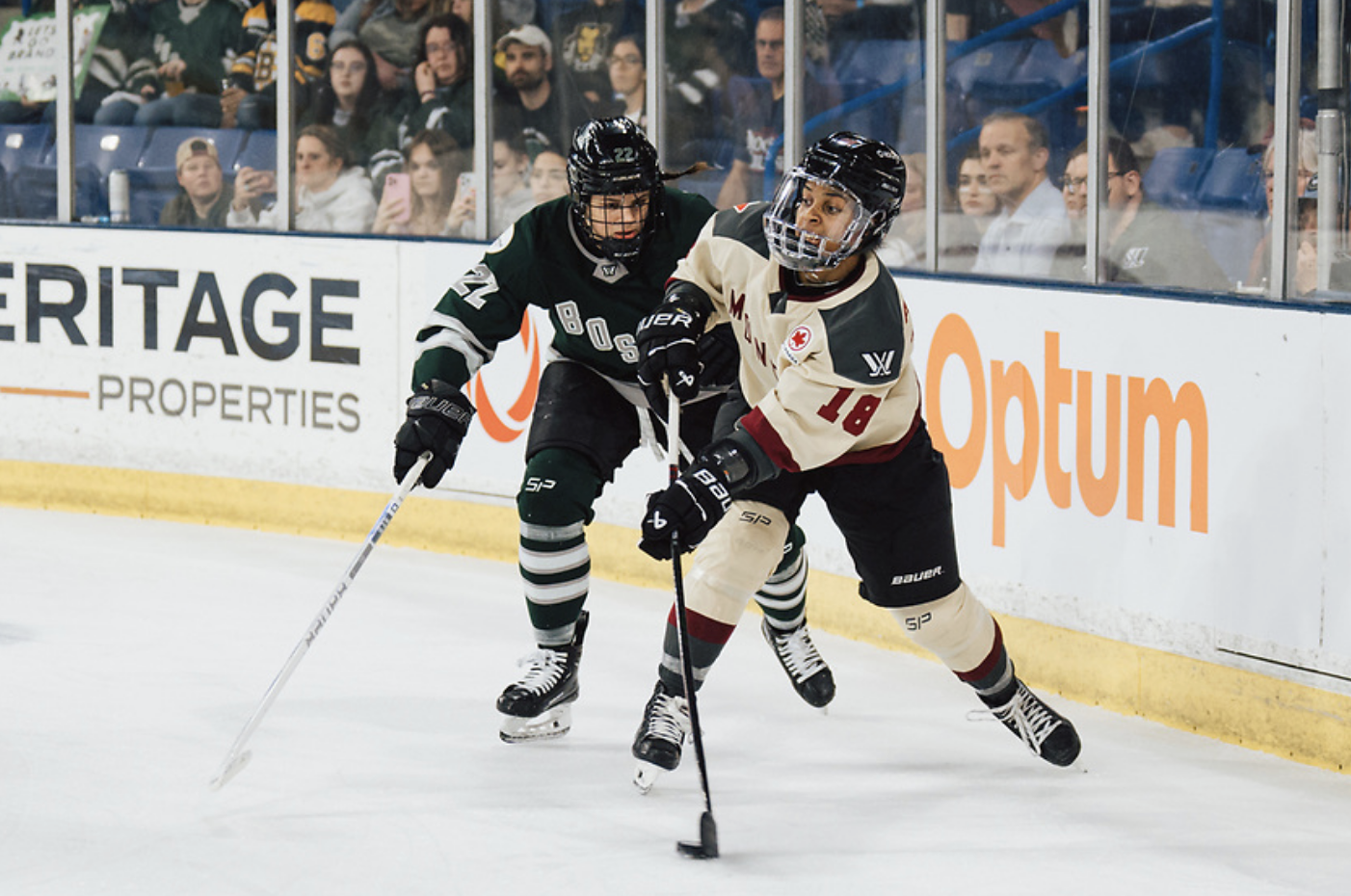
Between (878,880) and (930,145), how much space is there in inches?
93.5

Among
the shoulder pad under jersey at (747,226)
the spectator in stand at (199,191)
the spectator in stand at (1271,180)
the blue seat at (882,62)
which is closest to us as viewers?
the shoulder pad under jersey at (747,226)

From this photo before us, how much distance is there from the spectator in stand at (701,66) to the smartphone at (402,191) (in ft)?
3.20

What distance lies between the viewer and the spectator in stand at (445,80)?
587 cm

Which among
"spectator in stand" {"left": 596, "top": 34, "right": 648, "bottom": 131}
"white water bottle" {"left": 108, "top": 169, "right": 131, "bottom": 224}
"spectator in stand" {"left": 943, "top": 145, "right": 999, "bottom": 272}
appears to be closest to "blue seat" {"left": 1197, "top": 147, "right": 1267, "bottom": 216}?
"spectator in stand" {"left": 943, "top": 145, "right": 999, "bottom": 272}

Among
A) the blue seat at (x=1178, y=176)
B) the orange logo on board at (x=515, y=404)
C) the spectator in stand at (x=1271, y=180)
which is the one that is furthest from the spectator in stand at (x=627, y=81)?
the spectator in stand at (x=1271, y=180)

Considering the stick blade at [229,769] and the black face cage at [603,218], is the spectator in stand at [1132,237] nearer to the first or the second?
the black face cage at [603,218]

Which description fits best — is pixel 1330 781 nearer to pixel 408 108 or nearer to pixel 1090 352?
pixel 1090 352

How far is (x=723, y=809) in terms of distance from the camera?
310cm

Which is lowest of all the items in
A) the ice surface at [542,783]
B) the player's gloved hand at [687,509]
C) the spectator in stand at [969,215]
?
the ice surface at [542,783]

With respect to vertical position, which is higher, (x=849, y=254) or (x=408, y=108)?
(x=408, y=108)

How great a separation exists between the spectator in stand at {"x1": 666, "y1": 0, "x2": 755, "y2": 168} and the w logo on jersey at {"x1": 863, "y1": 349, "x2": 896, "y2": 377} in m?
2.45

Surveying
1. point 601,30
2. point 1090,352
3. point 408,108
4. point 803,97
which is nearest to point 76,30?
point 408,108

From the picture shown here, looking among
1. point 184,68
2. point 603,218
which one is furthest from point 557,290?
point 184,68

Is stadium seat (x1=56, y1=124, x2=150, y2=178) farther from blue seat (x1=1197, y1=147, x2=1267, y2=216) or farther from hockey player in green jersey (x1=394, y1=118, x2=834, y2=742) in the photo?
blue seat (x1=1197, y1=147, x2=1267, y2=216)
